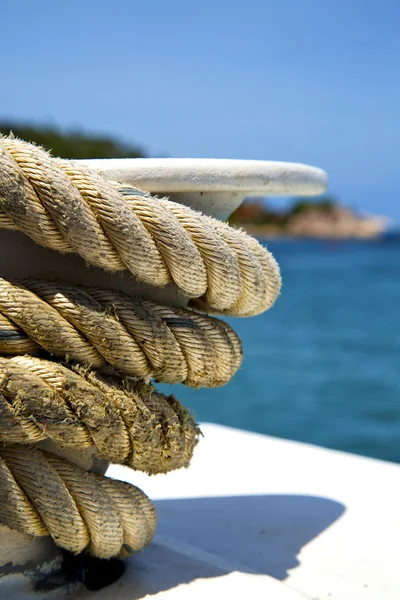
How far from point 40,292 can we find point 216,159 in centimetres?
38

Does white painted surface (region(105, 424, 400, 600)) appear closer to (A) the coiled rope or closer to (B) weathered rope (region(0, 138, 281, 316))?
(A) the coiled rope

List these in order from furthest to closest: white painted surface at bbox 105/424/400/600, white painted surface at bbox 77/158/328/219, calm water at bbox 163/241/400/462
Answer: calm water at bbox 163/241/400/462 → white painted surface at bbox 105/424/400/600 → white painted surface at bbox 77/158/328/219

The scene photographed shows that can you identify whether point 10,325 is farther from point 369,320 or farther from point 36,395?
point 369,320

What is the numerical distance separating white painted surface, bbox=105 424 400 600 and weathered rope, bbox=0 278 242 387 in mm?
392

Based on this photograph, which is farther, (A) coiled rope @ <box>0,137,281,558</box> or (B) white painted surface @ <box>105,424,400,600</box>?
(B) white painted surface @ <box>105,424,400,600</box>

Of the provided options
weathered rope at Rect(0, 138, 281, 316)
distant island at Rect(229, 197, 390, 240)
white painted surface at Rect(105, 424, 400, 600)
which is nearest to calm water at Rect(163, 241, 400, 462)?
white painted surface at Rect(105, 424, 400, 600)

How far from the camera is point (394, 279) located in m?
22.0

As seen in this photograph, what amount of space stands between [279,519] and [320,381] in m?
5.93

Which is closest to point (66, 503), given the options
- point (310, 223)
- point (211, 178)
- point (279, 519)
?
point (211, 178)

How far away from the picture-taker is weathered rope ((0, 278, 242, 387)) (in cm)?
117

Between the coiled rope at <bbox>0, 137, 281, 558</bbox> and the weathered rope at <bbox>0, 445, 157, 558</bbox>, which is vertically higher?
the coiled rope at <bbox>0, 137, 281, 558</bbox>

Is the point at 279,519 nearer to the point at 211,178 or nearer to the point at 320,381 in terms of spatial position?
the point at 211,178

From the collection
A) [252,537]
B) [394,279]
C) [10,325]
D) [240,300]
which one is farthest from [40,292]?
[394,279]

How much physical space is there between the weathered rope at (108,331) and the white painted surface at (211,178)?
0.64 feet
